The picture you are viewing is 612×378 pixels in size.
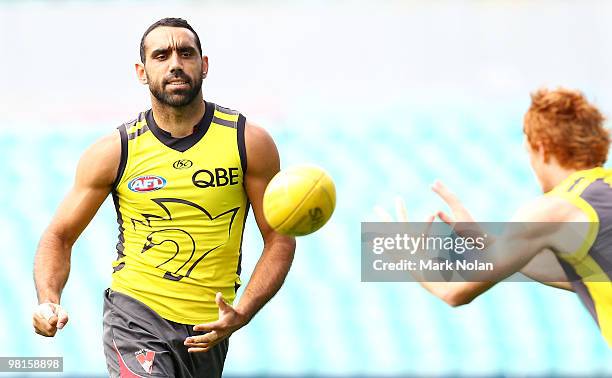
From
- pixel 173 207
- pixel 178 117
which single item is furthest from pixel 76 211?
pixel 178 117

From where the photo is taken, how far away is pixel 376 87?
52.2ft

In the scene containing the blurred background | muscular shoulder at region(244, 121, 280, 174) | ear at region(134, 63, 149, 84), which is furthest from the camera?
the blurred background

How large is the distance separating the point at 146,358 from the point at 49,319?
0.67 meters

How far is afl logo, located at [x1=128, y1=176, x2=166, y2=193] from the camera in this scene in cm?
710

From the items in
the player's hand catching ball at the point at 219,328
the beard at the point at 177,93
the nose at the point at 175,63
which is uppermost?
the nose at the point at 175,63

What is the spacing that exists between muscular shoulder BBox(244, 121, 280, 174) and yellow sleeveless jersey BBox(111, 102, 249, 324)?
42 mm

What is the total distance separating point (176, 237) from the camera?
7.13 m

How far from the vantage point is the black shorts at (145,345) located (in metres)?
6.93

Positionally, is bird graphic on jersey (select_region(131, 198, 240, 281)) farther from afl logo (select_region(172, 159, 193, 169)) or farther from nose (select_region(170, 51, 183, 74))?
nose (select_region(170, 51, 183, 74))

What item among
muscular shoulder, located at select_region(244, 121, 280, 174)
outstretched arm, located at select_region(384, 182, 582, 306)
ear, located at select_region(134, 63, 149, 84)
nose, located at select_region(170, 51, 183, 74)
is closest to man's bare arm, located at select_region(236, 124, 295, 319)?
muscular shoulder, located at select_region(244, 121, 280, 174)

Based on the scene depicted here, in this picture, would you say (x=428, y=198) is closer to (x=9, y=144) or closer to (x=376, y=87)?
(x=376, y=87)

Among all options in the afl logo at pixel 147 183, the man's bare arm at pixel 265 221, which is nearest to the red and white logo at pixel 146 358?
the man's bare arm at pixel 265 221

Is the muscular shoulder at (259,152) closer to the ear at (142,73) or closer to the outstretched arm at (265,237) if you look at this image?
the outstretched arm at (265,237)

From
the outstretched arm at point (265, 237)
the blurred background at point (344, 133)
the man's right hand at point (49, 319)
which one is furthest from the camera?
the blurred background at point (344, 133)
